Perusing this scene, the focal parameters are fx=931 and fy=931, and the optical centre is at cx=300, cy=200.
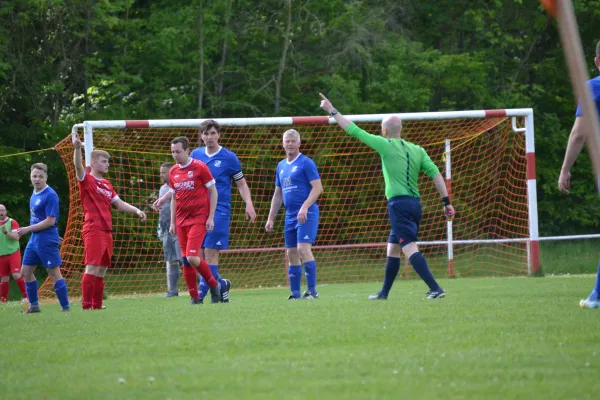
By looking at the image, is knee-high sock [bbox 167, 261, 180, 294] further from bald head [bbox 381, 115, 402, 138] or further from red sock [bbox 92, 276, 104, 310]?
bald head [bbox 381, 115, 402, 138]

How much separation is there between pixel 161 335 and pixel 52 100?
2071cm

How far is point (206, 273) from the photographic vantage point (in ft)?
33.3

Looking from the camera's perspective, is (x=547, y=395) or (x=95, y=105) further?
(x=95, y=105)

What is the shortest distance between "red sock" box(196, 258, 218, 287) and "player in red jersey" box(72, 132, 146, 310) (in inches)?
35.1

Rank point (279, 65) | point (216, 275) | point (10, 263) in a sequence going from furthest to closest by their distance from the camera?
1. point (279, 65)
2. point (10, 263)
3. point (216, 275)

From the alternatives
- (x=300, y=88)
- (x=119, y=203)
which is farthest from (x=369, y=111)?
(x=119, y=203)

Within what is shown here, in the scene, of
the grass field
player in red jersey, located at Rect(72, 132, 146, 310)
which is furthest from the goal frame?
the grass field

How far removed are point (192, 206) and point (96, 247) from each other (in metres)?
1.16

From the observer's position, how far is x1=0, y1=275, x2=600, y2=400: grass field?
13.4 feet

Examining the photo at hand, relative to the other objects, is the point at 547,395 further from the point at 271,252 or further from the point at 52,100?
the point at 52,100

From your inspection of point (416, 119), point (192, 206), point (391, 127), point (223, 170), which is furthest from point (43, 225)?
point (416, 119)

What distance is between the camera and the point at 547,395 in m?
3.78

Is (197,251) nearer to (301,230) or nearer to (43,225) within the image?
(301,230)

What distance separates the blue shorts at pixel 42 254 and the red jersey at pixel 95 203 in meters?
0.46
